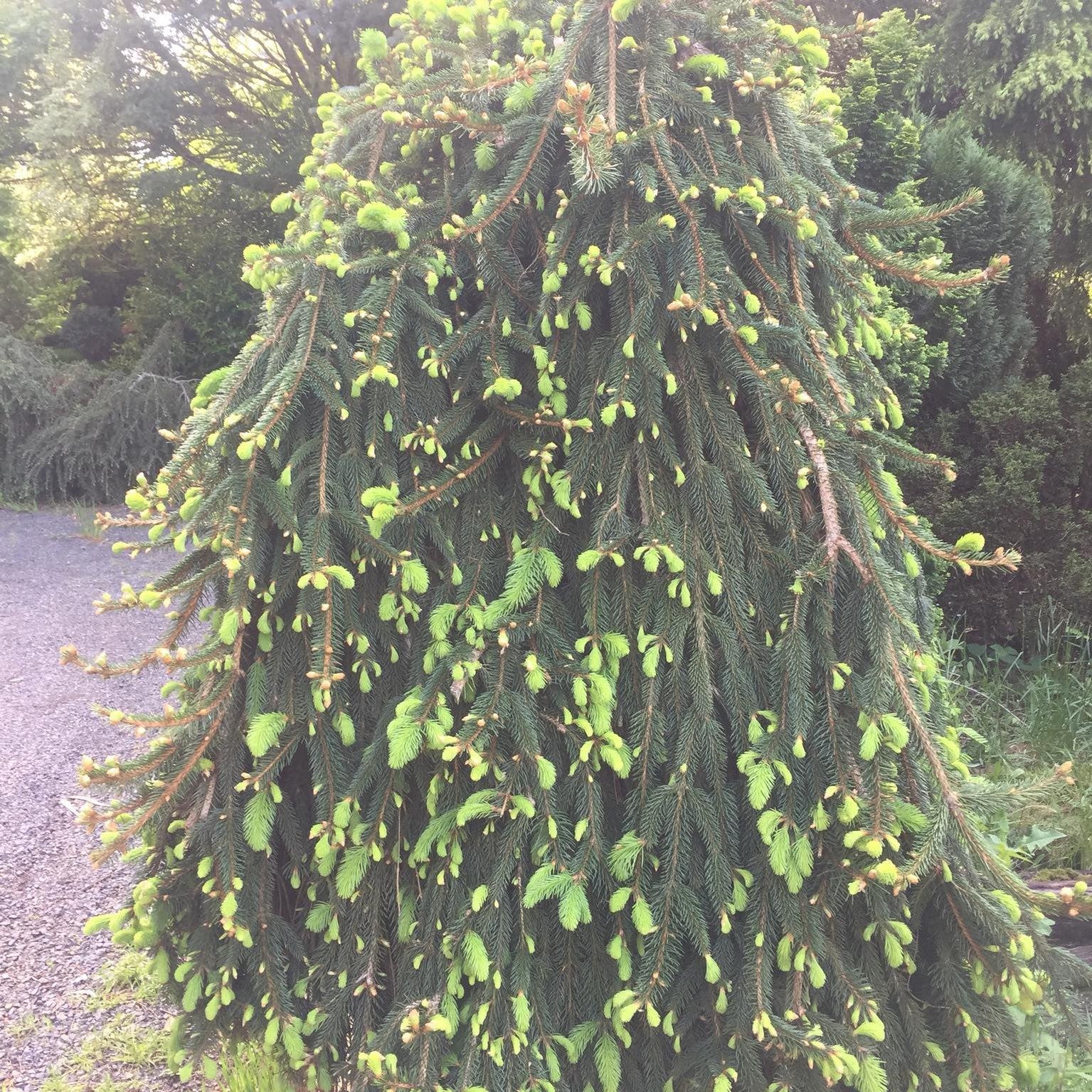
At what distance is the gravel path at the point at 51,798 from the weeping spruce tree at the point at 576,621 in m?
1.00

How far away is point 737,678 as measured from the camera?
1.57 m

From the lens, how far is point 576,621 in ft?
5.47

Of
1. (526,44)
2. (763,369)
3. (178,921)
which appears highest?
(526,44)

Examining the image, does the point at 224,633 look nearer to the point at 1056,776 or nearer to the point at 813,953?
the point at 813,953

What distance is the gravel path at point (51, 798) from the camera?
2295 mm

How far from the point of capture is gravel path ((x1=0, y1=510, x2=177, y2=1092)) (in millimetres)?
2295

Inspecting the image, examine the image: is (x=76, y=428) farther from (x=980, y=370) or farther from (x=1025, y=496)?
(x=1025, y=496)

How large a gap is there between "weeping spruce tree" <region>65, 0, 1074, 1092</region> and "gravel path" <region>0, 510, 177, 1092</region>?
1.00m

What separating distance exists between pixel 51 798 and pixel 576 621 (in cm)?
308

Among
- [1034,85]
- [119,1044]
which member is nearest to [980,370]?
[1034,85]

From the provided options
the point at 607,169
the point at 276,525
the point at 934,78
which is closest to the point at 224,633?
the point at 276,525

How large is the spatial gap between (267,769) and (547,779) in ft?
1.95

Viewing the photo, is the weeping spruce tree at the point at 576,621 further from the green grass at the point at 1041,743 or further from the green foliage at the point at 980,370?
the green foliage at the point at 980,370

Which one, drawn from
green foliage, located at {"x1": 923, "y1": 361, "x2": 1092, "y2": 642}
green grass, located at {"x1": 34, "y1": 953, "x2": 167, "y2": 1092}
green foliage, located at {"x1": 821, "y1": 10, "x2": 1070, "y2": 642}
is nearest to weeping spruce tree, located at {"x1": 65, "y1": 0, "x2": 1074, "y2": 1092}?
green grass, located at {"x1": 34, "y1": 953, "x2": 167, "y2": 1092}
